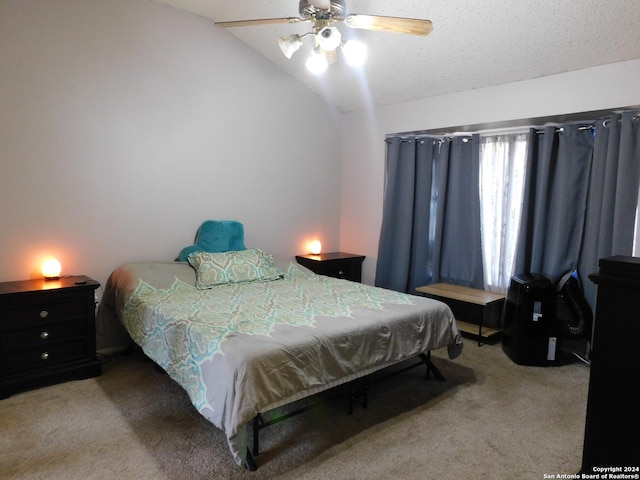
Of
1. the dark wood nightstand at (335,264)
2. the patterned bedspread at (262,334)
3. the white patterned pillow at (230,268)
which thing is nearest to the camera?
the patterned bedspread at (262,334)

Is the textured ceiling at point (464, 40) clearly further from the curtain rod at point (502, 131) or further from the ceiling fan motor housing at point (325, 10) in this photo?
the ceiling fan motor housing at point (325, 10)

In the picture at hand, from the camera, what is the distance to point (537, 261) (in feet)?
11.7

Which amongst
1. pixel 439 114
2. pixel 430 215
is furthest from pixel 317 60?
pixel 430 215

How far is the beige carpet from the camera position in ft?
6.38

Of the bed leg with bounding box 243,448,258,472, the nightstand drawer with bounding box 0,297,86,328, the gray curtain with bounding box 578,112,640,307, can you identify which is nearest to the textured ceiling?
the gray curtain with bounding box 578,112,640,307

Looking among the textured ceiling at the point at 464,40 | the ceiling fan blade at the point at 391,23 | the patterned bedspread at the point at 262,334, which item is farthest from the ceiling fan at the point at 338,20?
the patterned bedspread at the point at 262,334

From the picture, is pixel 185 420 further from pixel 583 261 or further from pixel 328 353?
pixel 583 261

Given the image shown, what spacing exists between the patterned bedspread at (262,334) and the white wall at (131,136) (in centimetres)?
46

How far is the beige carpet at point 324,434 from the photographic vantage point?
6.38ft

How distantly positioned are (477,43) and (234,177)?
2318mm

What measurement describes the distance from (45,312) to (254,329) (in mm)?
1508

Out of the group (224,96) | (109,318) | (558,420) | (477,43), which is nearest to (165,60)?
(224,96)

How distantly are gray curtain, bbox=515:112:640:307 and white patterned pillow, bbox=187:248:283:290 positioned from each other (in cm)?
221

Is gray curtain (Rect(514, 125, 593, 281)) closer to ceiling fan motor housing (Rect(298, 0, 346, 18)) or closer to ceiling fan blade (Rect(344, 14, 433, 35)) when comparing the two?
ceiling fan blade (Rect(344, 14, 433, 35))
